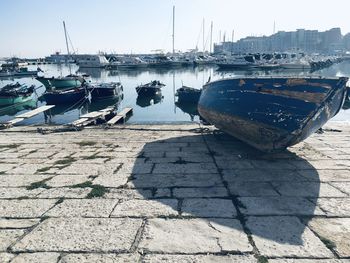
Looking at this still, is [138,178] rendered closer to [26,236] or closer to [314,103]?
[26,236]

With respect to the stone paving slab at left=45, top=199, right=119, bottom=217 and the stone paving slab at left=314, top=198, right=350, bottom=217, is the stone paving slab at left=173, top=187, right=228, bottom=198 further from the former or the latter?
the stone paving slab at left=314, top=198, right=350, bottom=217

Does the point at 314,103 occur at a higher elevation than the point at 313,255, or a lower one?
higher

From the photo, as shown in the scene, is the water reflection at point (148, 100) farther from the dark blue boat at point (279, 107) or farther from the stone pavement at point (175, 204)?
the dark blue boat at point (279, 107)

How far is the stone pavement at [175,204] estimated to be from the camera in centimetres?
340

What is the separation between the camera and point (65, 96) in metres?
23.5

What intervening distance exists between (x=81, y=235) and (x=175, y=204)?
1438 millimetres

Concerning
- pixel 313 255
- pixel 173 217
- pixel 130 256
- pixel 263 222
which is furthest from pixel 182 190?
pixel 313 255

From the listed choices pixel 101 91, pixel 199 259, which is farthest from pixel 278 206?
pixel 101 91

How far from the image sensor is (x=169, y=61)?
231 ft

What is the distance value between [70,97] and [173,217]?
856 inches

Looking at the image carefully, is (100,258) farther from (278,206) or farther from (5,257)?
(278,206)

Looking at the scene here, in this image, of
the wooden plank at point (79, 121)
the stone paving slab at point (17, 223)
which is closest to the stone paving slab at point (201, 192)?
the stone paving slab at point (17, 223)

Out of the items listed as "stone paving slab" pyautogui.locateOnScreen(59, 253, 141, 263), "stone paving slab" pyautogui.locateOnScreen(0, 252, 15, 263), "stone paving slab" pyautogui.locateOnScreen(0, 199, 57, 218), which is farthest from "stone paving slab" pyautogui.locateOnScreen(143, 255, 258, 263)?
"stone paving slab" pyautogui.locateOnScreen(0, 199, 57, 218)

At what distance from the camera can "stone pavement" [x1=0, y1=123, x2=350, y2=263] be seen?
3396 millimetres
